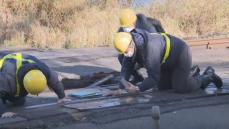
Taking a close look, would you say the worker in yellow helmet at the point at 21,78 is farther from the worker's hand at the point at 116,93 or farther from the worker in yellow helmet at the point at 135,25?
the worker in yellow helmet at the point at 135,25

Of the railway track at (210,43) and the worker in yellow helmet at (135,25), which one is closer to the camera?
the worker in yellow helmet at (135,25)

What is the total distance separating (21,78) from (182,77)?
2982 millimetres

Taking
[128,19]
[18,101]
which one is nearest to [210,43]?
[128,19]

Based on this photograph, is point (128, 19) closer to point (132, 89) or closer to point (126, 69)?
point (126, 69)

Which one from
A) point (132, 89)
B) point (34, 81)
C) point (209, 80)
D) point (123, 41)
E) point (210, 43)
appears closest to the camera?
point (34, 81)

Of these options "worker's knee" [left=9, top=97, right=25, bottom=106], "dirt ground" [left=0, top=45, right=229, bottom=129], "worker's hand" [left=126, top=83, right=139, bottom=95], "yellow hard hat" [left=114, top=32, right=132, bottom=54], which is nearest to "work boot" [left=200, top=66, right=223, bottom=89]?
"dirt ground" [left=0, top=45, right=229, bottom=129]

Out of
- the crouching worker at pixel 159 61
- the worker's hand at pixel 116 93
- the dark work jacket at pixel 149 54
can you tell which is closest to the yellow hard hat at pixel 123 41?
the crouching worker at pixel 159 61

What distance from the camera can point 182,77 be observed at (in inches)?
399

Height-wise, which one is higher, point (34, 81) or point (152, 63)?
point (152, 63)

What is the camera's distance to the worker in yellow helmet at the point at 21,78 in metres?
8.24

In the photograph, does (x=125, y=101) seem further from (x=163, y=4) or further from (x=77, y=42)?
(x=163, y=4)

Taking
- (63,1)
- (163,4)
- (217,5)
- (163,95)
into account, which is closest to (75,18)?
(63,1)

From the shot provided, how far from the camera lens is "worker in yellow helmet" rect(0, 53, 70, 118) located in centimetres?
824

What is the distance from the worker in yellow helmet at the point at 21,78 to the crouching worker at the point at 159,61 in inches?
47.8
